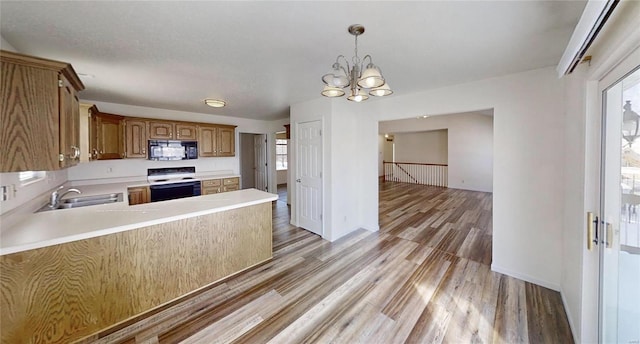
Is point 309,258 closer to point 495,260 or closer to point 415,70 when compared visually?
point 495,260

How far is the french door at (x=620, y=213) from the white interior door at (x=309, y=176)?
10.0ft

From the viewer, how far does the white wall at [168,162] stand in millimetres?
4074

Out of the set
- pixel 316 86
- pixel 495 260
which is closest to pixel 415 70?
pixel 316 86

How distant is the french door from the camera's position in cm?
133

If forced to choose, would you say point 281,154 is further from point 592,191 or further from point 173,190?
point 592,191

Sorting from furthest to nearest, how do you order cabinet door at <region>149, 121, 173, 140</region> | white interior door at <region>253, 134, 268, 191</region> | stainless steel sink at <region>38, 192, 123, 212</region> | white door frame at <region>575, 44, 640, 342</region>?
1. white interior door at <region>253, 134, 268, 191</region>
2. cabinet door at <region>149, 121, 173, 140</region>
3. stainless steel sink at <region>38, 192, 123, 212</region>
4. white door frame at <region>575, 44, 640, 342</region>

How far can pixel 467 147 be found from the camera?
7.79 m

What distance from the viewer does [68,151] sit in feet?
6.26

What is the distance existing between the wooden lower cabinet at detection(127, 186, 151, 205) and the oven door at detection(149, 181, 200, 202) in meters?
0.07

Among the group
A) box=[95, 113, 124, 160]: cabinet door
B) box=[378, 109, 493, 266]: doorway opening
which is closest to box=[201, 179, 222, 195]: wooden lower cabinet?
box=[95, 113, 124, 160]: cabinet door

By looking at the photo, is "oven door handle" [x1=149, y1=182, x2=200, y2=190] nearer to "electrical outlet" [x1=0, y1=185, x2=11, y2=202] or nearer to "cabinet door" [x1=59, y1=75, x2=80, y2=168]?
"cabinet door" [x1=59, y1=75, x2=80, y2=168]

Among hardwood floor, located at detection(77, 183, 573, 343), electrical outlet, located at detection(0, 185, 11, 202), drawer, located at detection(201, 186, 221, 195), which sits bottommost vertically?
hardwood floor, located at detection(77, 183, 573, 343)

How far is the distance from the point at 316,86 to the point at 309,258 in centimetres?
236

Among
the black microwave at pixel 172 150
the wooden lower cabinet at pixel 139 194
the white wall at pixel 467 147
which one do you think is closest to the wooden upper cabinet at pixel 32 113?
the wooden lower cabinet at pixel 139 194
